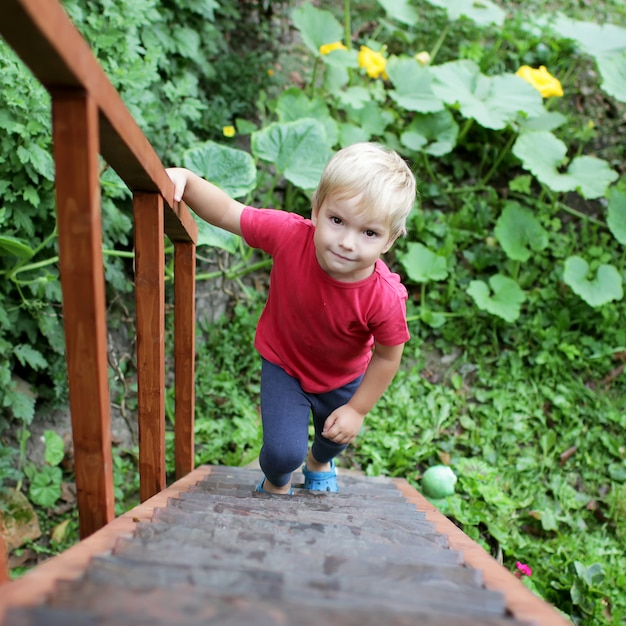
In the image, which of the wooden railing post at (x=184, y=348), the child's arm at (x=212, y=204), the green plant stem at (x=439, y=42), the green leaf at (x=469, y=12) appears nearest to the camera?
the child's arm at (x=212, y=204)

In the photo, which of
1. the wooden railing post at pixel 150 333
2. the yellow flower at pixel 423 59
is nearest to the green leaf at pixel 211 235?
the wooden railing post at pixel 150 333

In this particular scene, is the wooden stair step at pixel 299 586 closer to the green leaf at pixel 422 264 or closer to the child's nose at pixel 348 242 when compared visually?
the child's nose at pixel 348 242

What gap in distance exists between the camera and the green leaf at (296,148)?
10.4 ft

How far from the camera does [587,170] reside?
3789mm

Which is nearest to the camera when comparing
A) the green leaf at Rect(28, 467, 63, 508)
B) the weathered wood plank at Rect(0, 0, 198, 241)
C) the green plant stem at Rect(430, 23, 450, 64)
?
the weathered wood plank at Rect(0, 0, 198, 241)

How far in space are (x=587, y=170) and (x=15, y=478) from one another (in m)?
3.54

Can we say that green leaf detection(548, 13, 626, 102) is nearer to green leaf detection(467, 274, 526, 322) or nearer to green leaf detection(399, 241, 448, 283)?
green leaf detection(467, 274, 526, 322)

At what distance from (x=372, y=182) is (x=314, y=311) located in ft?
1.53

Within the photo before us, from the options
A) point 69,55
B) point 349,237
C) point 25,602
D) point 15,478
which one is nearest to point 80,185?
point 69,55

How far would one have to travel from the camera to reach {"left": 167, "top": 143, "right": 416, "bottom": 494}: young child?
5.44 feet

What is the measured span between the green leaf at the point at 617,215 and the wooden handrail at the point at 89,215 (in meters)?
2.97

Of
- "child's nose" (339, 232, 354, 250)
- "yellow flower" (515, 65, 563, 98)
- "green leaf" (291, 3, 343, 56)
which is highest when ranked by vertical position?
"green leaf" (291, 3, 343, 56)

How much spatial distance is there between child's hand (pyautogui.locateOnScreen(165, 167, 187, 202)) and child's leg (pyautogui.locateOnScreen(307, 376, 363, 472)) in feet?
2.61

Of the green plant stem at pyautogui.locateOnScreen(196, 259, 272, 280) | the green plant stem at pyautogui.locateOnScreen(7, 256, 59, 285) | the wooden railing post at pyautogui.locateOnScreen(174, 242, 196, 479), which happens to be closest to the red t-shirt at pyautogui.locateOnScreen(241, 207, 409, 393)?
the wooden railing post at pyautogui.locateOnScreen(174, 242, 196, 479)
